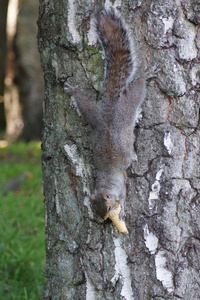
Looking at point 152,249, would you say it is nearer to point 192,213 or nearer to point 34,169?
point 192,213

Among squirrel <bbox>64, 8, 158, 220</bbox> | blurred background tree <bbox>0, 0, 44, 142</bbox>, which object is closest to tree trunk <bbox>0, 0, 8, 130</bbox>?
blurred background tree <bbox>0, 0, 44, 142</bbox>

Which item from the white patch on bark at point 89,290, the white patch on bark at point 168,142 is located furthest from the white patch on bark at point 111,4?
the white patch on bark at point 89,290

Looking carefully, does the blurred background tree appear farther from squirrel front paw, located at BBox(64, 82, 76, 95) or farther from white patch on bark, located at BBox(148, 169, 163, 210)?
white patch on bark, located at BBox(148, 169, 163, 210)

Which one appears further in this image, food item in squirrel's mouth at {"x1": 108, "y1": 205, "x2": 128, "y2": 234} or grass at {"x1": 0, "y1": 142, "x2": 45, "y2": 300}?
grass at {"x1": 0, "y1": 142, "x2": 45, "y2": 300}

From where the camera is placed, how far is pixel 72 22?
1610 millimetres

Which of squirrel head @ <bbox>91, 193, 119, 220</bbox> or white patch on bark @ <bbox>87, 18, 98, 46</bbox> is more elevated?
white patch on bark @ <bbox>87, 18, 98, 46</bbox>

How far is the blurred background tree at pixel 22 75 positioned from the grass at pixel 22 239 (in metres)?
2.67

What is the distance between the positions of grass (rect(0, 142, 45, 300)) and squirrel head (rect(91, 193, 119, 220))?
0.90 metres

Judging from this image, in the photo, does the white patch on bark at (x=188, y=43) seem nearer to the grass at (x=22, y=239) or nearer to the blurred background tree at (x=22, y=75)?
the grass at (x=22, y=239)

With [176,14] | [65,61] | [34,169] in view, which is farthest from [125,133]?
[34,169]

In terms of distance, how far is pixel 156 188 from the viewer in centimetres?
161

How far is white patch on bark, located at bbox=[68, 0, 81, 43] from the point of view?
5.26 feet

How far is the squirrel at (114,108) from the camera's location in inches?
63.5

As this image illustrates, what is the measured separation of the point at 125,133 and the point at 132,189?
252 millimetres
